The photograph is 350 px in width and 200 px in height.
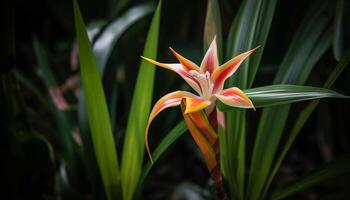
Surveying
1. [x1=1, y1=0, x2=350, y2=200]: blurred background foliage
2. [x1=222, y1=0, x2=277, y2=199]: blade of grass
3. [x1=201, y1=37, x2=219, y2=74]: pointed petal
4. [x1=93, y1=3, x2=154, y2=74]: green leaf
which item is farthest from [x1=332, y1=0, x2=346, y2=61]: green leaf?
[x1=93, y1=3, x2=154, y2=74]: green leaf

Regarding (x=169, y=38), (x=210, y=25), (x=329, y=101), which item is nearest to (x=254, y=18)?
(x=210, y=25)

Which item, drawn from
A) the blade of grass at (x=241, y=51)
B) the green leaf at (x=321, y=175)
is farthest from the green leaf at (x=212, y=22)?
the green leaf at (x=321, y=175)

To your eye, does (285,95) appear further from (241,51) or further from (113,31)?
(113,31)

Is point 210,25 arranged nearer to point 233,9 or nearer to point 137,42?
point 233,9

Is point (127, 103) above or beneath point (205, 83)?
beneath

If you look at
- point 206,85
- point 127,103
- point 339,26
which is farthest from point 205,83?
point 127,103

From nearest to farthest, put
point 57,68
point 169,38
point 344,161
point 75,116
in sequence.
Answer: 1. point 344,161
2. point 169,38
3. point 75,116
4. point 57,68
